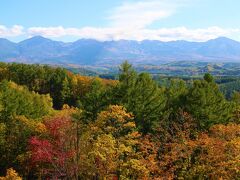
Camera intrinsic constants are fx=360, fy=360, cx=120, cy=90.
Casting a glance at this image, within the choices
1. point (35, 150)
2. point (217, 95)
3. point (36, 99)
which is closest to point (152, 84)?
point (217, 95)

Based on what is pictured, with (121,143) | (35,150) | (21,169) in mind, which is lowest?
(21,169)

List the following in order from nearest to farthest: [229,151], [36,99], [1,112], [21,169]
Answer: [229,151] → [21,169] → [1,112] → [36,99]

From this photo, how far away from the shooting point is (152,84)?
56250 mm

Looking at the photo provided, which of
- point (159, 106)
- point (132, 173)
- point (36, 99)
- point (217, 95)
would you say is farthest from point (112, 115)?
point (36, 99)

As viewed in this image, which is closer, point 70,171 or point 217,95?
point 70,171

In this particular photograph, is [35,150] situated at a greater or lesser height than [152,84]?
lesser

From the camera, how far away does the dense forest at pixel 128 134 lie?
32406 millimetres

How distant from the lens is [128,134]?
115ft

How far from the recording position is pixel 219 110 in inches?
2186

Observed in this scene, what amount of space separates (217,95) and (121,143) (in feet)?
93.5

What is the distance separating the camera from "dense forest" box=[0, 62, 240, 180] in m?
32.4

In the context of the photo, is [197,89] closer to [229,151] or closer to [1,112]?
[229,151]

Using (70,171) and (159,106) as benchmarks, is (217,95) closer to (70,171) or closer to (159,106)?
(159,106)

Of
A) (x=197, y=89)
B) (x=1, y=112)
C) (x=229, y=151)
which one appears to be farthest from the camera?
(x=1, y=112)
